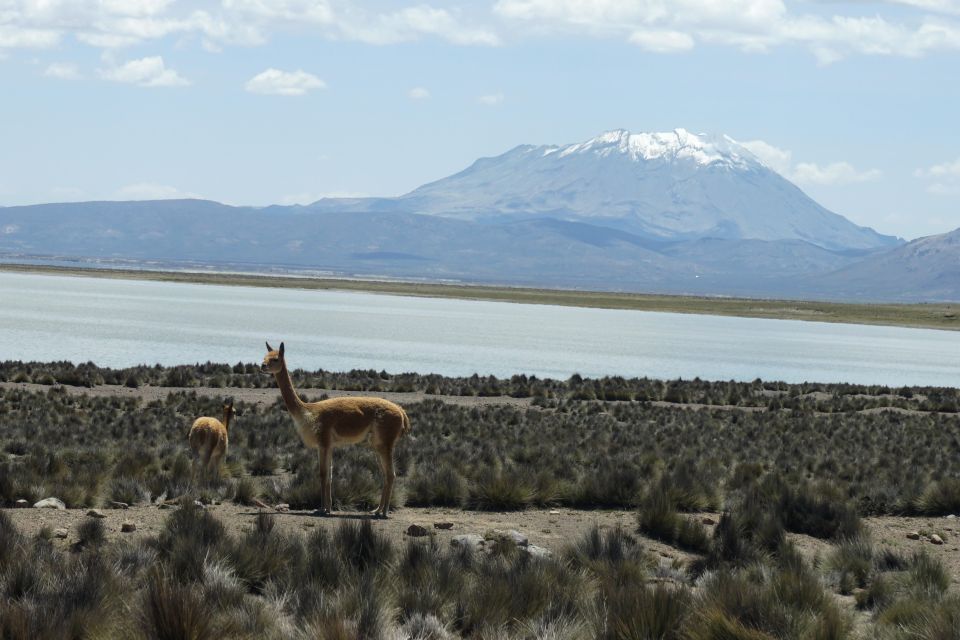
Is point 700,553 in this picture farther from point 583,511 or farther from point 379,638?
point 379,638

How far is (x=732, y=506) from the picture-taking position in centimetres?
1480

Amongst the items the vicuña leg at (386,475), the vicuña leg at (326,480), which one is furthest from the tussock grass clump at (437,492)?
the vicuña leg at (326,480)

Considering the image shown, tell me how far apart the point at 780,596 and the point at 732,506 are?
5899 millimetres

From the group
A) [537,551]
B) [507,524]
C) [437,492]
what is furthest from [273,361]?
[537,551]

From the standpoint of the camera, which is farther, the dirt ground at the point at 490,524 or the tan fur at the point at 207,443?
the tan fur at the point at 207,443

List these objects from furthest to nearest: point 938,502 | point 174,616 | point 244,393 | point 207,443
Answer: point 244,393
point 938,502
point 207,443
point 174,616

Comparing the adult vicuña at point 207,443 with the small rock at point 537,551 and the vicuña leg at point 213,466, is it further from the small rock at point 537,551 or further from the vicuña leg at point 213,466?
the small rock at point 537,551

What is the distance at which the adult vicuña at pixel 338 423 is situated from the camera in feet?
42.5

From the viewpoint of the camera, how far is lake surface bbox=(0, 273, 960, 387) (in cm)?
5425

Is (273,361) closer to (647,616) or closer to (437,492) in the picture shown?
(437,492)

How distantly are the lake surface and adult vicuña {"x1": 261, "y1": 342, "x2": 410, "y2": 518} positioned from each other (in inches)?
1308

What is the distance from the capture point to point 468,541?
455 inches

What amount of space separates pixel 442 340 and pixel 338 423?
60.9 m

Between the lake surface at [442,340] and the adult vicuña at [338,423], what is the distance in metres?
33.2
